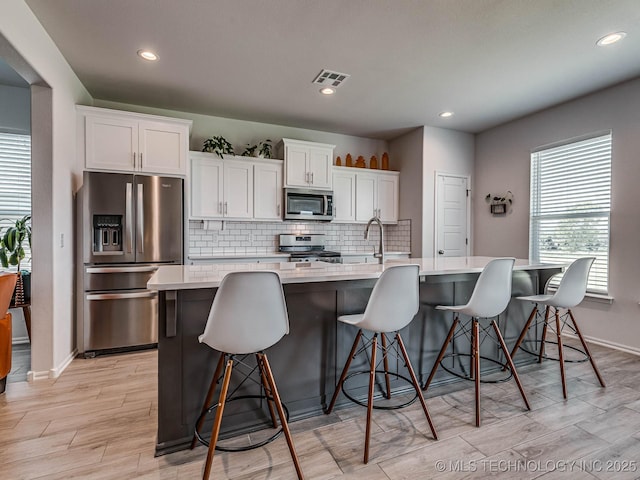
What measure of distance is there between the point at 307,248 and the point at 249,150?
159cm

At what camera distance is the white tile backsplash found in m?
4.41

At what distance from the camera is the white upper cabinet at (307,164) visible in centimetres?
446

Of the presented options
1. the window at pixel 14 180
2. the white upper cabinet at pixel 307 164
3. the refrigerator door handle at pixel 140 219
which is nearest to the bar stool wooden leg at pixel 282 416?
the refrigerator door handle at pixel 140 219

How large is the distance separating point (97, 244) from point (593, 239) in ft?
16.8

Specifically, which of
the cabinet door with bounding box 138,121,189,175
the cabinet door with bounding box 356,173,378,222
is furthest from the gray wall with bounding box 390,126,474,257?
the cabinet door with bounding box 138,121,189,175

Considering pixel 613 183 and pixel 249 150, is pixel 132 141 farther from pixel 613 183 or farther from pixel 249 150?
pixel 613 183

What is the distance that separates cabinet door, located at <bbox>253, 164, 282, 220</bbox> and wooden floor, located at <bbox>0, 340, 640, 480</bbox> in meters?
2.42

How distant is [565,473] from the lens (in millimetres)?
1608

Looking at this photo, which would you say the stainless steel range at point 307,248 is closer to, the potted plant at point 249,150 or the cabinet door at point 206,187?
the cabinet door at point 206,187

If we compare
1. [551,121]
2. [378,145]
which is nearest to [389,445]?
[551,121]

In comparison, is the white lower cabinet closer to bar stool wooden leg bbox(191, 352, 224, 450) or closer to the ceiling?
the ceiling

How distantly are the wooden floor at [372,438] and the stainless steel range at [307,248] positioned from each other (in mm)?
2432

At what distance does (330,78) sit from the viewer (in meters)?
3.30

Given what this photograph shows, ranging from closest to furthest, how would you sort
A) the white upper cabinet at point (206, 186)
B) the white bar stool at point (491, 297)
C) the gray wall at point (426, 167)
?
the white bar stool at point (491, 297) → the white upper cabinet at point (206, 186) → the gray wall at point (426, 167)
